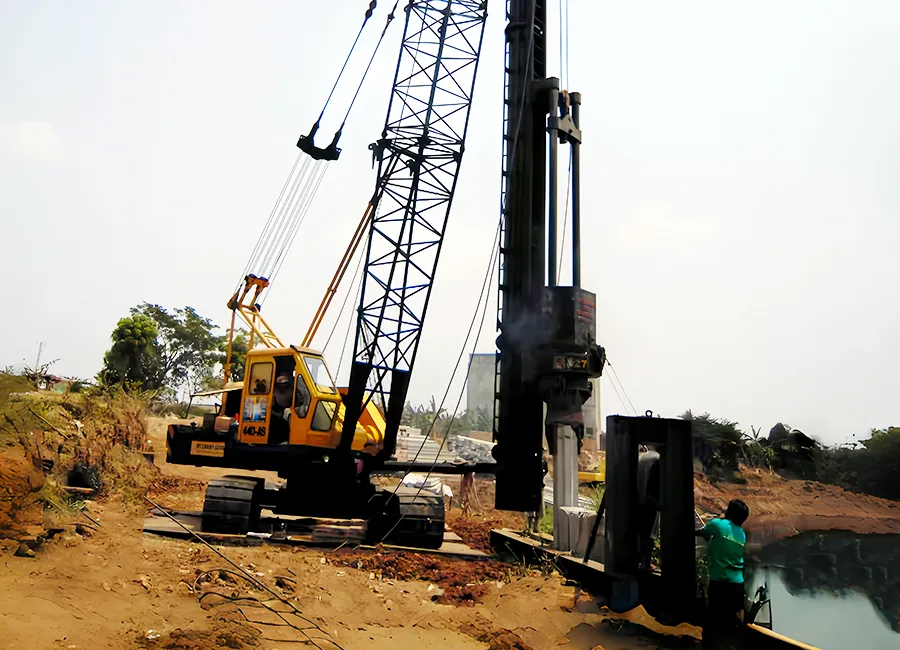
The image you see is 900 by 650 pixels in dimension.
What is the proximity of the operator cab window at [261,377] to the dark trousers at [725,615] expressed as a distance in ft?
27.5

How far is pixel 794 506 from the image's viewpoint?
19.3 metres

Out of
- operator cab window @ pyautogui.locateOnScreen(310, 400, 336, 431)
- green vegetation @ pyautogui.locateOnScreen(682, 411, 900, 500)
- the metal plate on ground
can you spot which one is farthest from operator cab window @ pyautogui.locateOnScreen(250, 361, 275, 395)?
A: green vegetation @ pyautogui.locateOnScreen(682, 411, 900, 500)

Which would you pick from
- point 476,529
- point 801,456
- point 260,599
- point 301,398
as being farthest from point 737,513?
point 801,456

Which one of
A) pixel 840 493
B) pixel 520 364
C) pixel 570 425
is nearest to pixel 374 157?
pixel 520 364

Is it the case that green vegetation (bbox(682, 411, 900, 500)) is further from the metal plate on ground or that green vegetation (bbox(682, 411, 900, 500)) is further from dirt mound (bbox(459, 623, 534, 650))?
dirt mound (bbox(459, 623, 534, 650))

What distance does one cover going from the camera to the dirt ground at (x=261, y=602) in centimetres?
543

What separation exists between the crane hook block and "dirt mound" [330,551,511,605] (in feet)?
34.6

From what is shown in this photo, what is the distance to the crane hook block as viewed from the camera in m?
17.0

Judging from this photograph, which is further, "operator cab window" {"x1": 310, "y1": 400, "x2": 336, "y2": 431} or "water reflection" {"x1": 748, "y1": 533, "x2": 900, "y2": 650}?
"operator cab window" {"x1": 310, "y1": 400, "x2": 336, "y2": 431}

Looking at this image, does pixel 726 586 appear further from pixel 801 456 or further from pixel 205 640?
pixel 801 456

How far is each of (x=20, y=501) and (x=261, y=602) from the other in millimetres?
2867

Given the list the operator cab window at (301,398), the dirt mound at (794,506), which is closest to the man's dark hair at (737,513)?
the operator cab window at (301,398)

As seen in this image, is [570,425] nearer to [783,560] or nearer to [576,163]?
[576,163]

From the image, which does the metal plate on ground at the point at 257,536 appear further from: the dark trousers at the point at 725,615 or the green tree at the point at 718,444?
the green tree at the point at 718,444
